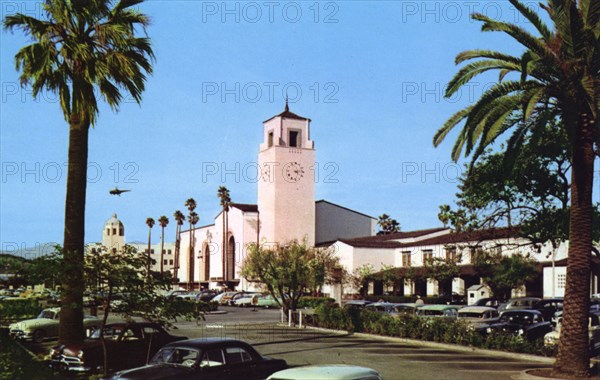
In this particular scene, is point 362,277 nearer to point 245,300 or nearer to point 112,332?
point 245,300

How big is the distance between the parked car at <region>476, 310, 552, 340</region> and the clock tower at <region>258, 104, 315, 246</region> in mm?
64803

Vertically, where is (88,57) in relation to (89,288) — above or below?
above

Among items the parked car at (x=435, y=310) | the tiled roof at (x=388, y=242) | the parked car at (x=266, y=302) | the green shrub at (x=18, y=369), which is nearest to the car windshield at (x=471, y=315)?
the parked car at (x=435, y=310)

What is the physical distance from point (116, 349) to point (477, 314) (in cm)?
1820

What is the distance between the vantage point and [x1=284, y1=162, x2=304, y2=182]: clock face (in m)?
92.4

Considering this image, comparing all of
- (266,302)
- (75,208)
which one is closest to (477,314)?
(75,208)

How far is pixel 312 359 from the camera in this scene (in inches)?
874

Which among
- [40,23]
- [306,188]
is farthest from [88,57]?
[306,188]

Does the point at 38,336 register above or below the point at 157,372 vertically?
below

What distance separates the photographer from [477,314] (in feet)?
101

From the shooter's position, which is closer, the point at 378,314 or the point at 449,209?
the point at 449,209

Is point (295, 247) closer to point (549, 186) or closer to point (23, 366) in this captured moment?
point (549, 186)

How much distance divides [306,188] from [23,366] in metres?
79.6

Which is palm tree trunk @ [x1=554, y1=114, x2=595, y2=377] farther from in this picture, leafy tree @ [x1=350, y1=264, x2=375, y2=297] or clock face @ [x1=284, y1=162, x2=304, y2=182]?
clock face @ [x1=284, y1=162, x2=304, y2=182]
